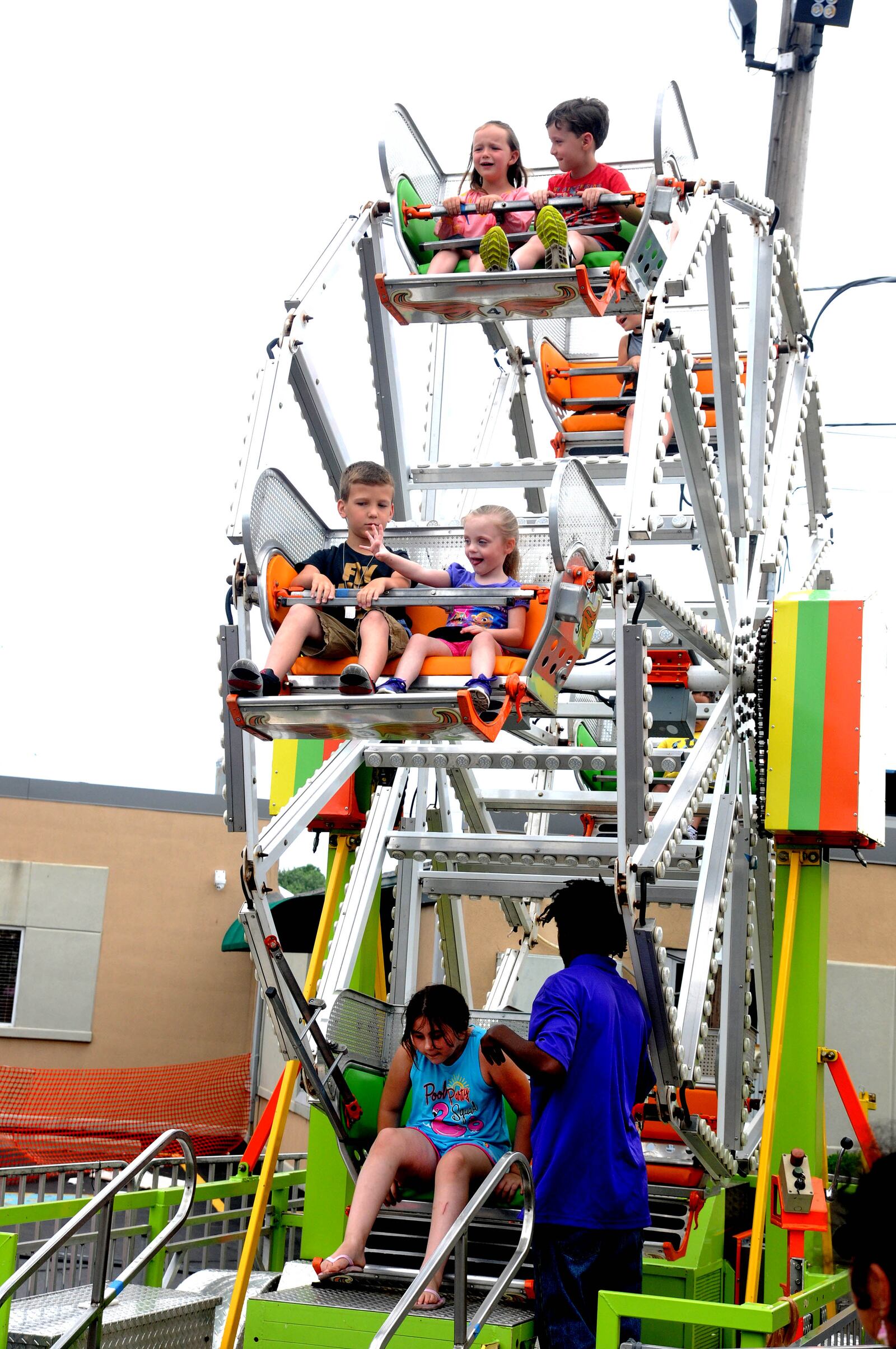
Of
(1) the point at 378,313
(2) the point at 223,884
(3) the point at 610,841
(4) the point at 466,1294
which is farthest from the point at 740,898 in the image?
(2) the point at 223,884

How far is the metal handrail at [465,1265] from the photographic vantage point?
4.95 meters

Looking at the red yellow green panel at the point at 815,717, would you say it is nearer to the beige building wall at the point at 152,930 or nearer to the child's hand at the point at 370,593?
the child's hand at the point at 370,593

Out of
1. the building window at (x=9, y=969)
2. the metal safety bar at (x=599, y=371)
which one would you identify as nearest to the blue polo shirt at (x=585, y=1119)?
the metal safety bar at (x=599, y=371)

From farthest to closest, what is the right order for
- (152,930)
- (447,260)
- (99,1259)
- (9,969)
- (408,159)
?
(152,930), (9,969), (408,159), (447,260), (99,1259)

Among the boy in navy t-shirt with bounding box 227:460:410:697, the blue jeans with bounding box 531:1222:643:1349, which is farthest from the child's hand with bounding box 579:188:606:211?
the blue jeans with bounding box 531:1222:643:1349

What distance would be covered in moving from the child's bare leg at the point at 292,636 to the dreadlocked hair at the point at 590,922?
1432 millimetres

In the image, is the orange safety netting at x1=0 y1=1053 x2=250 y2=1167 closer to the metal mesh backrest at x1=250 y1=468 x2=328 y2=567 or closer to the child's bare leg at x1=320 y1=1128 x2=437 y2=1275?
the child's bare leg at x1=320 y1=1128 x2=437 y2=1275

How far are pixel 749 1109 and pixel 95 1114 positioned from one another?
45.6 feet

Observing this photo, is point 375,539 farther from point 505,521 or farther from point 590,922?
point 590,922

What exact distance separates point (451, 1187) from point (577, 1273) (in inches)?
27.6

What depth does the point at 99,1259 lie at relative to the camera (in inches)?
235

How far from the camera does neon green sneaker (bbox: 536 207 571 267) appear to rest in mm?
6746

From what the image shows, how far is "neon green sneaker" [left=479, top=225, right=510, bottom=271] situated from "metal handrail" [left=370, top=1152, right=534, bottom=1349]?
4.02 metres

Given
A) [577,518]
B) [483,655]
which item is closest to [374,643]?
[483,655]
